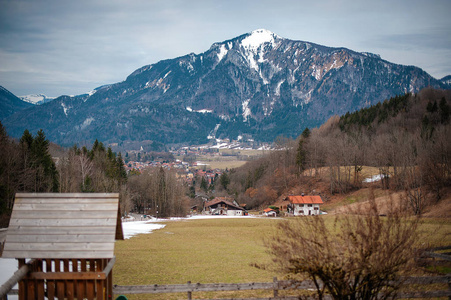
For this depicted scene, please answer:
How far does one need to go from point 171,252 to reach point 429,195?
5174 centimetres

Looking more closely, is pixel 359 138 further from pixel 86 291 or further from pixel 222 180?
pixel 86 291

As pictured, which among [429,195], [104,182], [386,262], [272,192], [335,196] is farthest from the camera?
[272,192]

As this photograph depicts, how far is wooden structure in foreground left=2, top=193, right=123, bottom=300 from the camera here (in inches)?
360

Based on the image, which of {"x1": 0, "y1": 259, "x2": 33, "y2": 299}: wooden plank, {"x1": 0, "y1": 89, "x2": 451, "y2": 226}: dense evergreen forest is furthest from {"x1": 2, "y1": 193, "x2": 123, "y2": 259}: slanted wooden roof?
{"x1": 0, "y1": 89, "x2": 451, "y2": 226}: dense evergreen forest

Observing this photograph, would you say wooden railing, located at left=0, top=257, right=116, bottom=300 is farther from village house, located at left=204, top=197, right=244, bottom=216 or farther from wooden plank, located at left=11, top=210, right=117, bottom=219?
village house, located at left=204, top=197, right=244, bottom=216

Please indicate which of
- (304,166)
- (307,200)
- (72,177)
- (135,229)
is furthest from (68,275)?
(304,166)

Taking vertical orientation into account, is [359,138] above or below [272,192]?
above

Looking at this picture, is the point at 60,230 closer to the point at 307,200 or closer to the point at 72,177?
the point at 72,177

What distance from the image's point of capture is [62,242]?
9.28 metres

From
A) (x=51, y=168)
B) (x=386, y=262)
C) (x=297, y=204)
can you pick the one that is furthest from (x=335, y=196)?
(x=386, y=262)

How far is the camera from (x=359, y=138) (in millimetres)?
100938

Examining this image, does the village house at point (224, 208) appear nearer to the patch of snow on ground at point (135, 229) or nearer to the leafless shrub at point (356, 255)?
the patch of snow on ground at point (135, 229)

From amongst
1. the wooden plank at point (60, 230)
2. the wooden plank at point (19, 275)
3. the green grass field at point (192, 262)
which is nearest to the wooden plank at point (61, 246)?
the wooden plank at point (60, 230)

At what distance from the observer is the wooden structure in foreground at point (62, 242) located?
9133mm
